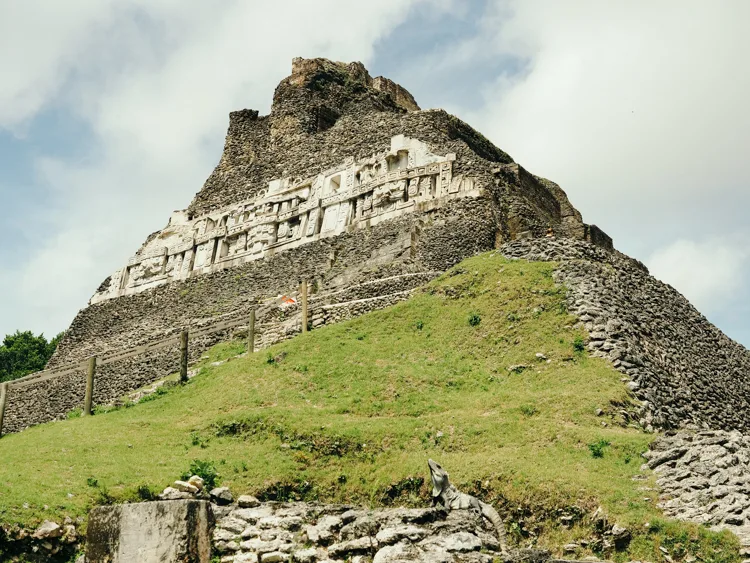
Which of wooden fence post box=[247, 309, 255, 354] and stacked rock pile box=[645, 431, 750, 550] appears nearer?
stacked rock pile box=[645, 431, 750, 550]

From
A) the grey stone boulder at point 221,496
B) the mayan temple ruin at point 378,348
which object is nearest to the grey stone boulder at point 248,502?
the mayan temple ruin at point 378,348

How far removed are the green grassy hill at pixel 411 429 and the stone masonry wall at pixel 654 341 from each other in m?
0.54

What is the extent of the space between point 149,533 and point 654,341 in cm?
1442

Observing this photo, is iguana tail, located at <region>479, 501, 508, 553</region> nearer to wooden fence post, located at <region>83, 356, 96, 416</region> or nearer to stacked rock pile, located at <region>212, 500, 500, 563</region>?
stacked rock pile, located at <region>212, 500, 500, 563</region>

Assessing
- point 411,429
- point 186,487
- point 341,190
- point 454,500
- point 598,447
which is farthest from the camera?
point 341,190

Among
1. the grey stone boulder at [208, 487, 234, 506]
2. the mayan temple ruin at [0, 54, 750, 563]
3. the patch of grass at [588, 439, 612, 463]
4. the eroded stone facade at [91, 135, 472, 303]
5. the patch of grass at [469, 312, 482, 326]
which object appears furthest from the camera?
the eroded stone facade at [91, 135, 472, 303]

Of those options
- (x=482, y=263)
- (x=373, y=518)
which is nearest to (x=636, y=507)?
(x=373, y=518)

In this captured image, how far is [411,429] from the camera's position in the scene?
17109 mm

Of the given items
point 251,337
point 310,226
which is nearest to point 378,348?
point 251,337

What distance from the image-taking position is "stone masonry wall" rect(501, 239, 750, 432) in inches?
741

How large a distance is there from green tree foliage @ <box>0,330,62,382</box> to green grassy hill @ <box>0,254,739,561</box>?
27982 millimetres

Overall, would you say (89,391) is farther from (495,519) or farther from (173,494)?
(495,519)

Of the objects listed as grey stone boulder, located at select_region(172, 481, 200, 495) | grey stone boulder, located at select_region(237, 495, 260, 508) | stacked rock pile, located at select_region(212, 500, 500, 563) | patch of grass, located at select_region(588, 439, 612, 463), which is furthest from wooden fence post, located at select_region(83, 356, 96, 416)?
patch of grass, located at select_region(588, 439, 612, 463)

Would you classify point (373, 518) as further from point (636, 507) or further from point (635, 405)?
point (635, 405)
